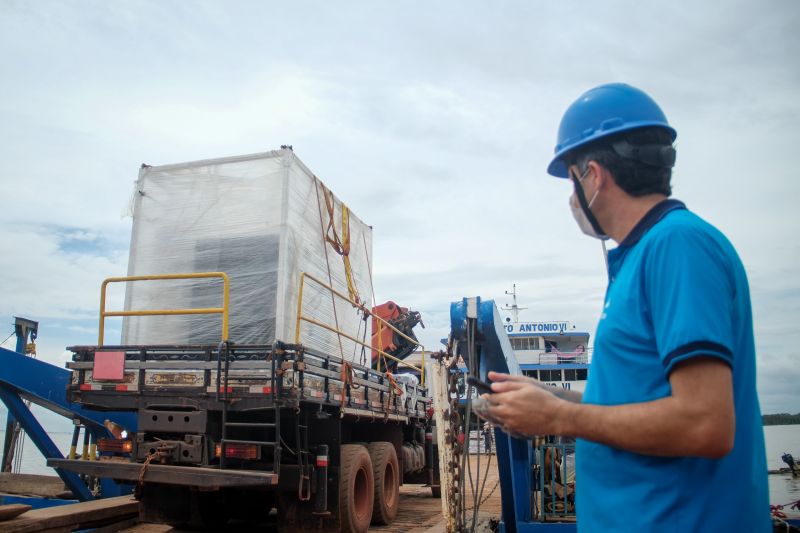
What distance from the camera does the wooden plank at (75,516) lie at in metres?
6.24

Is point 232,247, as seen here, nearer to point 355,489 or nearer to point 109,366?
point 109,366

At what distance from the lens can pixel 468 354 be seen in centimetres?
423

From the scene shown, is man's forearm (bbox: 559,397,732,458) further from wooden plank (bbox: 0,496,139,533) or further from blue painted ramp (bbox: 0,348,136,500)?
blue painted ramp (bbox: 0,348,136,500)

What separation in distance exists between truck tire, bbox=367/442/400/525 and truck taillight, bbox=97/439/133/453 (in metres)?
3.13

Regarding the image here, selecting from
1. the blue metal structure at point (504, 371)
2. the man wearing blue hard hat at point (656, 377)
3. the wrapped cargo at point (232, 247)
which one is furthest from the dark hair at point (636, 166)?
the wrapped cargo at point (232, 247)

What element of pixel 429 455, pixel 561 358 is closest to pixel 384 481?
pixel 429 455

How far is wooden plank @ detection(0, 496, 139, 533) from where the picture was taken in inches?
246

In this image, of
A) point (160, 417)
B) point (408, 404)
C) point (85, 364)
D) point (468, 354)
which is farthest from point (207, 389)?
point (408, 404)

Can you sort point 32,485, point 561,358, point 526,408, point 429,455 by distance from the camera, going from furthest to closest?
point 561,358, point 429,455, point 32,485, point 526,408

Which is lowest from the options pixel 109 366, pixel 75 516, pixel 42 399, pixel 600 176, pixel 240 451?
pixel 75 516

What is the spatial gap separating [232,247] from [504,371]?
13.8 feet

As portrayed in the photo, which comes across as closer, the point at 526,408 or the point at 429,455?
the point at 526,408

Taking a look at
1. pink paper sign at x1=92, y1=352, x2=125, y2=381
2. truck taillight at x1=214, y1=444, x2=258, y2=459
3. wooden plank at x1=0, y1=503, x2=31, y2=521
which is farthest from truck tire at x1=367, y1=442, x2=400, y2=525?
wooden plank at x1=0, y1=503, x2=31, y2=521

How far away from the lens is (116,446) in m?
6.77
